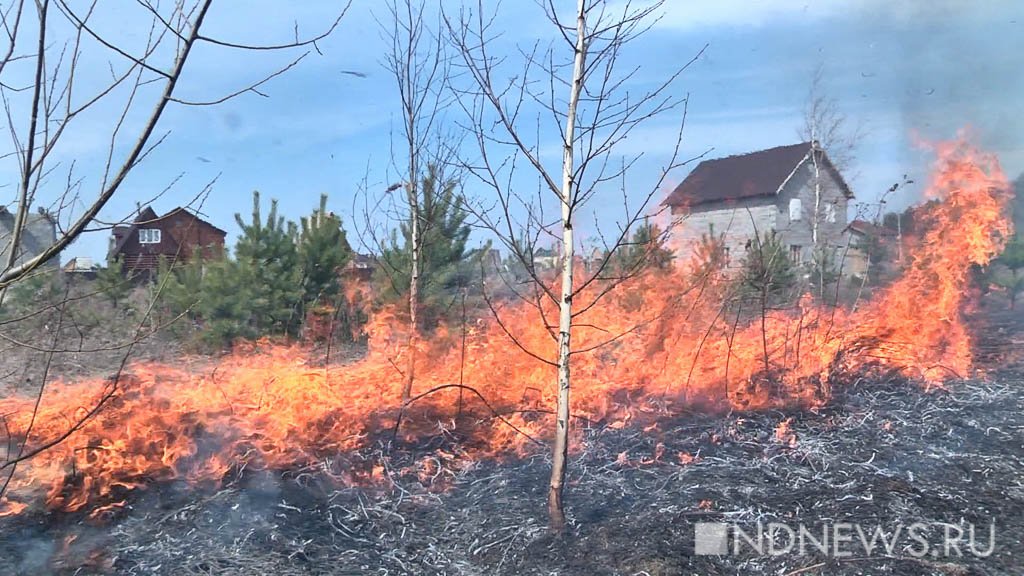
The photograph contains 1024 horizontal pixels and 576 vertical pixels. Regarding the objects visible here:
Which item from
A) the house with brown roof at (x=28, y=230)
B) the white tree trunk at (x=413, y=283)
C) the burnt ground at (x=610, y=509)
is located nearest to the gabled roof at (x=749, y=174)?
the white tree trunk at (x=413, y=283)

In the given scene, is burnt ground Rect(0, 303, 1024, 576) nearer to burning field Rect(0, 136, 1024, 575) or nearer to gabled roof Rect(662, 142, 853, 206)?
burning field Rect(0, 136, 1024, 575)

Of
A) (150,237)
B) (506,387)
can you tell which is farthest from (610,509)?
(150,237)

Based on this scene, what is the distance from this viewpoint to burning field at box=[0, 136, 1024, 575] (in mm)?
4375

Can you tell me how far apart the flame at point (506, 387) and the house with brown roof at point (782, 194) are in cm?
513

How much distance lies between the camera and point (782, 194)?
664 inches

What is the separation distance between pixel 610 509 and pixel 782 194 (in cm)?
1406

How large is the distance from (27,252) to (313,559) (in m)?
2.45

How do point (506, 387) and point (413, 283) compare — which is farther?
point (506, 387)

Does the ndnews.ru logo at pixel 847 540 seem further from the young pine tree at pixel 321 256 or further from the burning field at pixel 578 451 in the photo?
the young pine tree at pixel 321 256

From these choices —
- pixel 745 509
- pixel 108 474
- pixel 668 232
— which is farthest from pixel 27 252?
pixel 745 509

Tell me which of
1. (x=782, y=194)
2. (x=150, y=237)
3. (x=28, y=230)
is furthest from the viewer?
(x=150, y=237)

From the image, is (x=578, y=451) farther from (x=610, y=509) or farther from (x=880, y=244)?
(x=880, y=244)

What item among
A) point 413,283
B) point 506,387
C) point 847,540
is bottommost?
point 847,540

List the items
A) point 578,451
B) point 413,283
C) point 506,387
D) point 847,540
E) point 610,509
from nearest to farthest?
point 847,540
point 610,509
point 578,451
point 413,283
point 506,387
